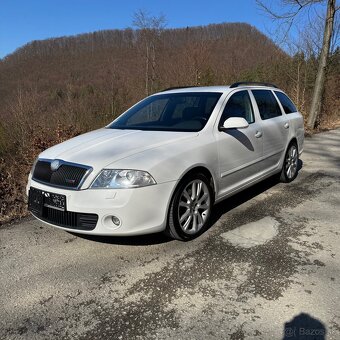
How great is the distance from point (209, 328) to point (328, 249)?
1.78m

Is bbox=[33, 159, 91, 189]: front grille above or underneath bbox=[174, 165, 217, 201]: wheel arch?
above

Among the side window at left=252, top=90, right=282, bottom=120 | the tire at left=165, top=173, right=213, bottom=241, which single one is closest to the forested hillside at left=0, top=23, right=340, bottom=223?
the tire at left=165, top=173, right=213, bottom=241

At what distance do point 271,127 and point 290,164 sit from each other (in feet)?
3.74

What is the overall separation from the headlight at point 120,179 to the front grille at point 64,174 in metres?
0.15

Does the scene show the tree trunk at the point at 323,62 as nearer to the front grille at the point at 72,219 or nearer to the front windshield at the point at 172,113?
the front windshield at the point at 172,113

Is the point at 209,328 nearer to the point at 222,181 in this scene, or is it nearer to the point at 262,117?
the point at 222,181

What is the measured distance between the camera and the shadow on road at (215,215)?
4.06 meters

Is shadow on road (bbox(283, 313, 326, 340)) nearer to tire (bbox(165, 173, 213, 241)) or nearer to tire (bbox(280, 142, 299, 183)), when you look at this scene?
tire (bbox(165, 173, 213, 241))

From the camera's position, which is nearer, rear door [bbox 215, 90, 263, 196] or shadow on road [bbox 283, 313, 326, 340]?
shadow on road [bbox 283, 313, 326, 340]

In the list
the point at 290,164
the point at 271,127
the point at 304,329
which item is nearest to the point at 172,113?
the point at 271,127

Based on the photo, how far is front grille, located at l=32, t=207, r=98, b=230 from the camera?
353 centimetres

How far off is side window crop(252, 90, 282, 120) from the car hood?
1.71 metres

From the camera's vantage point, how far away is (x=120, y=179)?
3.48 metres

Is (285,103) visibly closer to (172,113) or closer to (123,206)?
(172,113)
